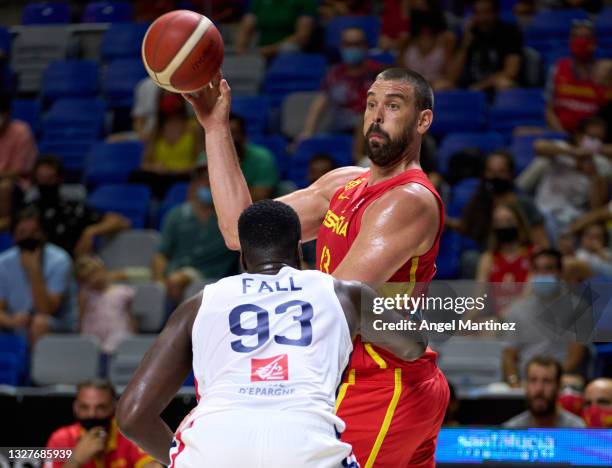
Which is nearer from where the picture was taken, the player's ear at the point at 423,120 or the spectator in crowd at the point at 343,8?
the player's ear at the point at 423,120

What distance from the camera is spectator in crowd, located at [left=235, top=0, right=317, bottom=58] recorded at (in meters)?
11.9

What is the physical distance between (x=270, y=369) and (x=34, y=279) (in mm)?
6249

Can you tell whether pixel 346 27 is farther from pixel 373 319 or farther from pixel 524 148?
pixel 373 319

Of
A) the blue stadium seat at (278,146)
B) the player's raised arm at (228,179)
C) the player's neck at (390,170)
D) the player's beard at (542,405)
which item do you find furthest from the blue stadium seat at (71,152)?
the player's neck at (390,170)

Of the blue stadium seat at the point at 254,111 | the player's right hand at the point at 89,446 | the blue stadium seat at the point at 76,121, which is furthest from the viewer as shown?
the blue stadium seat at the point at 76,121

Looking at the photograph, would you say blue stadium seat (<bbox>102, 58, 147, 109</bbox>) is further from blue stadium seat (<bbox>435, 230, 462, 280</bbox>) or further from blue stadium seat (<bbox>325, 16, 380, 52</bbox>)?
blue stadium seat (<bbox>435, 230, 462, 280</bbox>)

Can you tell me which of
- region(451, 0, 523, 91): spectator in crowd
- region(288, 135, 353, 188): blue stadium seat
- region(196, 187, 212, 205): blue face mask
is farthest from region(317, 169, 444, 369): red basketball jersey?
region(451, 0, 523, 91): spectator in crowd

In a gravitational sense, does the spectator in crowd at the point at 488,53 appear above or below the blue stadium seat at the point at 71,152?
above

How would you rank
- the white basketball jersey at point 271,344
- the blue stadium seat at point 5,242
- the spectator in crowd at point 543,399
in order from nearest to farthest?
the white basketball jersey at point 271,344 → the spectator in crowd at point 543,399 → the blue stadium seat at point 5,242

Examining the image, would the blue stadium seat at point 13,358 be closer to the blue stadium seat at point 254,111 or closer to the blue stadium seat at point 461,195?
the blue stadium seat at point 254,111

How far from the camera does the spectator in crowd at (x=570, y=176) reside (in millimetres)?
9328

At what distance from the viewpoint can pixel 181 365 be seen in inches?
141

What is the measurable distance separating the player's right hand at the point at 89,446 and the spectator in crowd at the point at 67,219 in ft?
12.8

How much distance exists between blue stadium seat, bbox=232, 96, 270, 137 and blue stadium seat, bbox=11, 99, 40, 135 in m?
2.48
